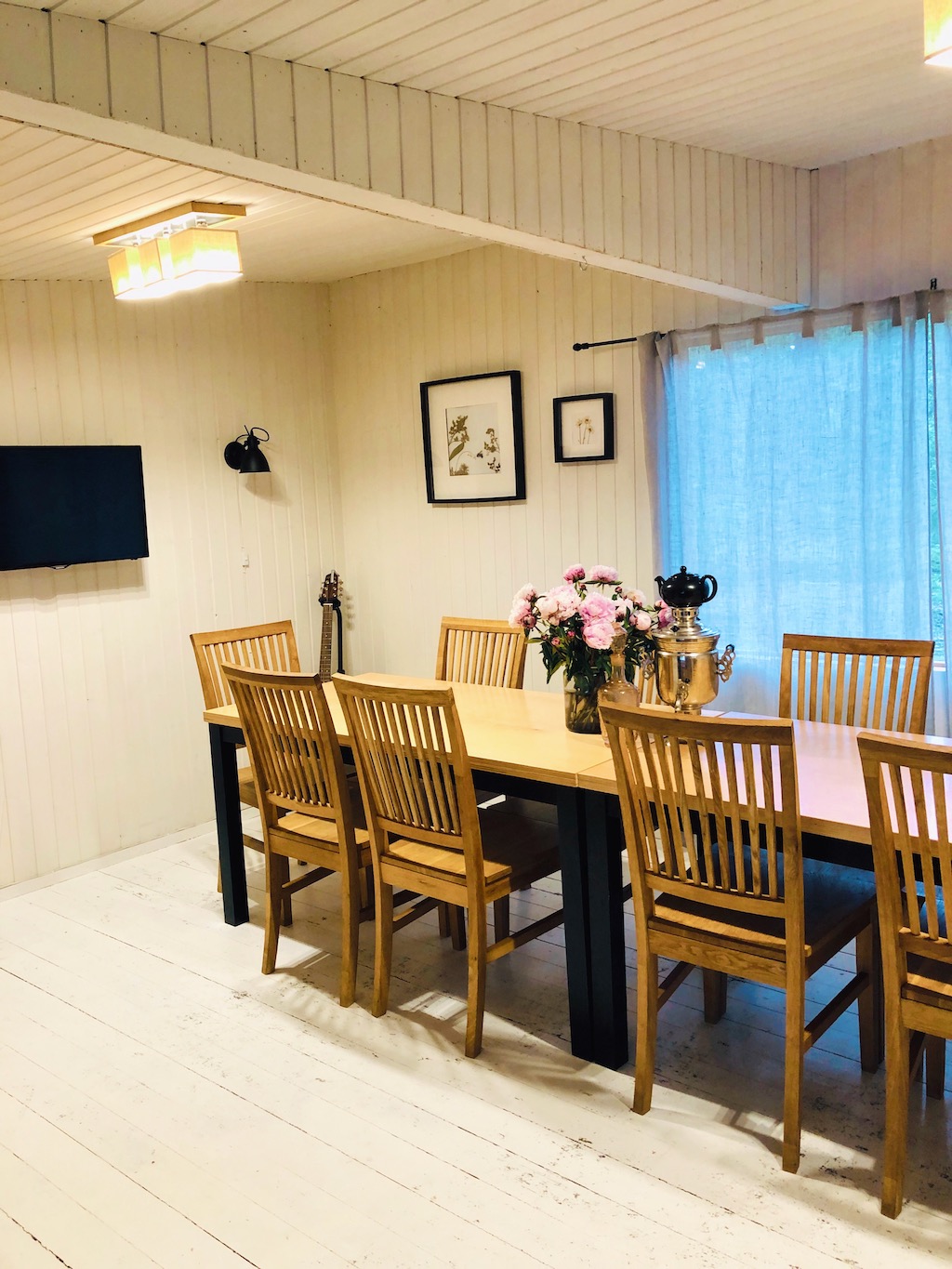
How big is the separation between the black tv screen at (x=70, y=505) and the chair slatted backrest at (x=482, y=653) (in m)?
1.45

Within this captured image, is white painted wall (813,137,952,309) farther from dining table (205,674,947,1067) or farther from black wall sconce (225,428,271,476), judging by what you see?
black wall sconce (225,428,271,476)

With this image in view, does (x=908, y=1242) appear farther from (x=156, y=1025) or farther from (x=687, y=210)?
(x=687, y=210)

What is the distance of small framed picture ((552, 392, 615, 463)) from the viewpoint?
449 centimetres

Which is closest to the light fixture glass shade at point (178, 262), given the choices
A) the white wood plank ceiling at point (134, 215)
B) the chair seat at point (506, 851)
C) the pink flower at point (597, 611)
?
the white wood plank ceiling at point (134, 215)

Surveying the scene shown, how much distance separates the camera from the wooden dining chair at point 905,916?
197 cm

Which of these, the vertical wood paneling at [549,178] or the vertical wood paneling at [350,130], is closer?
the vertical wood paneling at [350,130]

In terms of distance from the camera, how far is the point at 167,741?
4.91 meters

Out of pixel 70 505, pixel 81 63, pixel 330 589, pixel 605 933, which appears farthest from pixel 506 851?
pixel 330 589

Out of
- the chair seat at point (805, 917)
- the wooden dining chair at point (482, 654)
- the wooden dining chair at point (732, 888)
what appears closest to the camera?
the wooden dining chair at point (732, 888)

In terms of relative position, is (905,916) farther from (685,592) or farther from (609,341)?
(609,341)

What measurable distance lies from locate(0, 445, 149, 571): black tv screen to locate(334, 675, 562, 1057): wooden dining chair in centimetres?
191

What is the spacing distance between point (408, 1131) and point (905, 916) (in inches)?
50.1

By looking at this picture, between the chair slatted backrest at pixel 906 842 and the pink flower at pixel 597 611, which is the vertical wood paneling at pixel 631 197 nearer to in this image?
the pink flower at pixel 597 611

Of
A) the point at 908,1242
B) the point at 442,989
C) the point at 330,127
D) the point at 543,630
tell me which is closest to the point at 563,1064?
the point at 442,989
